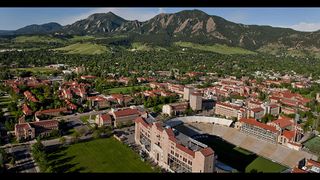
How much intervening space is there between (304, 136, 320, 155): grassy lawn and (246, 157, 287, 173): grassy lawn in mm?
1607

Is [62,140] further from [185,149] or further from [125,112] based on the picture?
[185,149]

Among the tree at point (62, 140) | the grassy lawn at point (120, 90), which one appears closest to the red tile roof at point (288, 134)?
the tree at point (62, 140)

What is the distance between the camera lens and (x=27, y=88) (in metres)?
13.7

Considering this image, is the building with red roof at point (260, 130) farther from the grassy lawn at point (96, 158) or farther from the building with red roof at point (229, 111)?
the grassy lawn at point (96, 158)

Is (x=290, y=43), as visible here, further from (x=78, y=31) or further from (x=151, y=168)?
(x=151, y=168)

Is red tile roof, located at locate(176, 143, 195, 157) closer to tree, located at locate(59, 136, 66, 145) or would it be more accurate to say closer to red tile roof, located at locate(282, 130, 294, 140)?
tree, located at locate(59, 136, 66, 145)

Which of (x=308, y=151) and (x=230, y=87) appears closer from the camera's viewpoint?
(x=308, y=151)

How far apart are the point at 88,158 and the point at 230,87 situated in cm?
1011

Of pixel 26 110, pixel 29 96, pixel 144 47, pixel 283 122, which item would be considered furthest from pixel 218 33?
pixel 26 110

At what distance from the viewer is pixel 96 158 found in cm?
697

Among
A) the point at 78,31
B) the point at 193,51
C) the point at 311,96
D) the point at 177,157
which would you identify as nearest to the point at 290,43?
the point at 193,51

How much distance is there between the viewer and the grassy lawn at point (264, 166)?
6833mm
